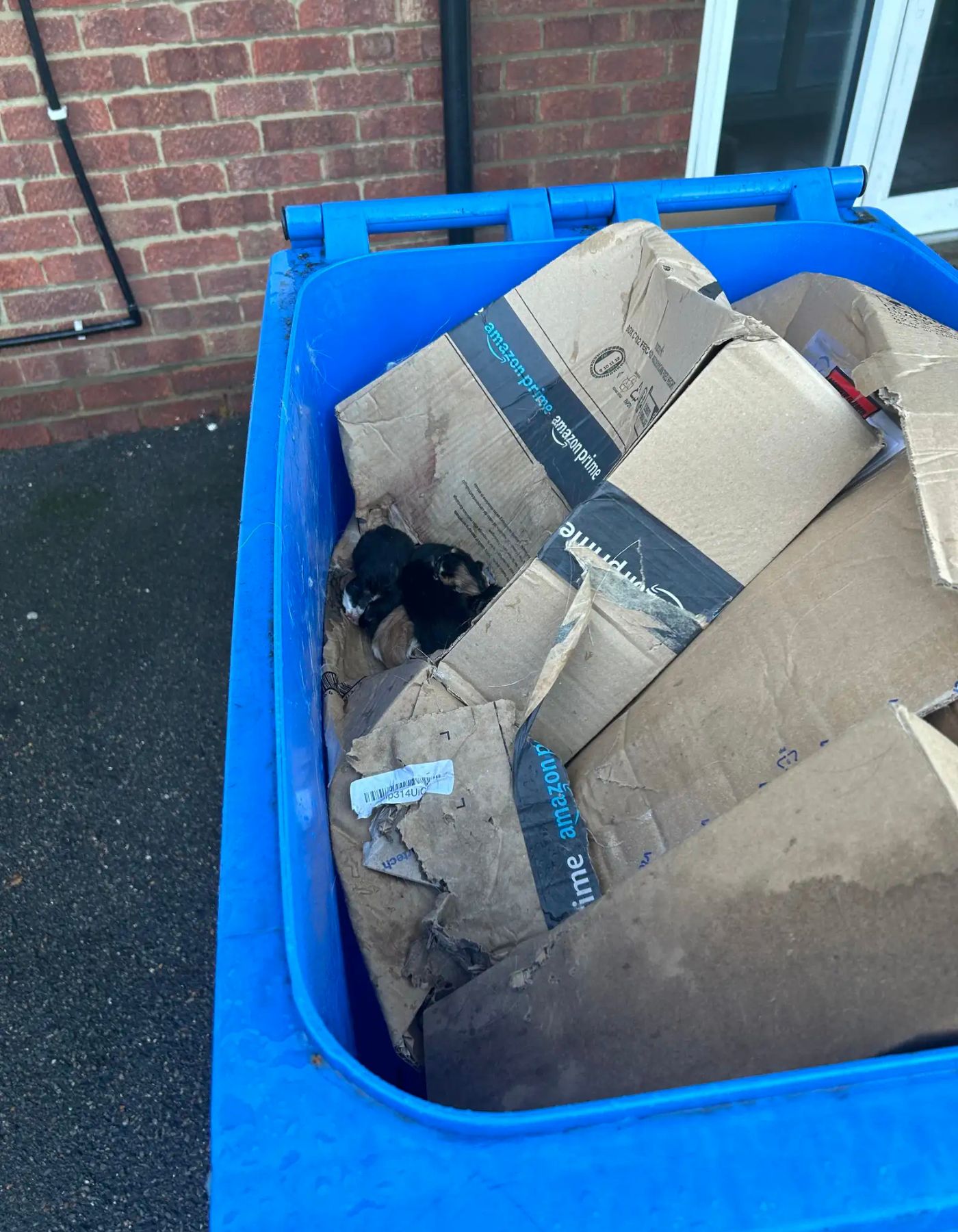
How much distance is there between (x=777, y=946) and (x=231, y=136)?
249 centimetres

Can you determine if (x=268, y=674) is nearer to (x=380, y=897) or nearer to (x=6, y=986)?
(x=380, y=897)

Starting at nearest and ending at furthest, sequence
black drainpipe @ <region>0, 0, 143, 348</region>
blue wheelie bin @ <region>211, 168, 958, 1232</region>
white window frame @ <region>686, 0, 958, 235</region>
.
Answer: blue wheelie bin @ <region>211, 168, 958, 1232</region>
black drainpipe @ <region>0, 0, 143, 348</region>
white window frame @ <region>686, 0, 958, 235</region>

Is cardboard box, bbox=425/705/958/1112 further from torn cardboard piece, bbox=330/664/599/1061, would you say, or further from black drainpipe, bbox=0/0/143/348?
black drainpipe, bbox=0/0/143/348

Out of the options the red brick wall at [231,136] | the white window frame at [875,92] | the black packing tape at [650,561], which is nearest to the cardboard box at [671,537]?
the black packing tape at [650,561]

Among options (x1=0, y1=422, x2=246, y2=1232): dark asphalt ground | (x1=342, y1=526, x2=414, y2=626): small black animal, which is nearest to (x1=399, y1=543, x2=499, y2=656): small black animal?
(x1=342, y1=526, x2=414, y2=626): small black animal

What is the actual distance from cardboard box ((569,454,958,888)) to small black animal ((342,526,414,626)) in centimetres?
51

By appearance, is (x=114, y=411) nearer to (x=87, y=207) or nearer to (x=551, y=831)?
(x=87, y=207)

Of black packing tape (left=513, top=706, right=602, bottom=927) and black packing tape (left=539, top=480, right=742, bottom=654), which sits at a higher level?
black packing tape (left=539, top=480, right=742, bottom=654)

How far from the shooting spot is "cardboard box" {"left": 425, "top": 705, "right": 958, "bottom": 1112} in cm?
69

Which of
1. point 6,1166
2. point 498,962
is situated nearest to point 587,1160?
point 498,962

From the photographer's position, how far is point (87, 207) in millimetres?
2408

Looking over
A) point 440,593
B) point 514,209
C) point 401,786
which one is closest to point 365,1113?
point 401,786

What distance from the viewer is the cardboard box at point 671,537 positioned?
1.15 metres

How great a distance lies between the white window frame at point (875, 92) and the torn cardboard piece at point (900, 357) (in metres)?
1.36
